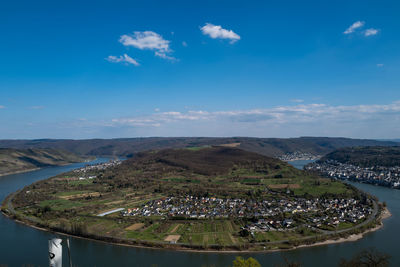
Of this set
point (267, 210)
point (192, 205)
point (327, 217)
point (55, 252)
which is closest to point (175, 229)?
point (192, 205)

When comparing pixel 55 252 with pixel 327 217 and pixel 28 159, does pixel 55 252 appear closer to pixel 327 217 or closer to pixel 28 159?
pixel 327 217

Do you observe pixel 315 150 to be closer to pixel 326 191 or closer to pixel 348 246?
pixel 326 191

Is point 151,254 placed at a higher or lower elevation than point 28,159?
lower

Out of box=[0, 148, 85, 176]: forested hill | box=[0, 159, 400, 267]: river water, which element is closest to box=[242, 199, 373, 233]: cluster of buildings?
box=[0, 159, 400, 267]: river water

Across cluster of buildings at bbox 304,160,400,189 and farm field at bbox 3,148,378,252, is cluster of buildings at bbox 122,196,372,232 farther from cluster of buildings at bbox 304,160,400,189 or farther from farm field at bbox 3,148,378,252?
cluster of buildings at bbox 304,160,400,189

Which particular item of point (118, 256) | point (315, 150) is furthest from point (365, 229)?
point (315, 150)
